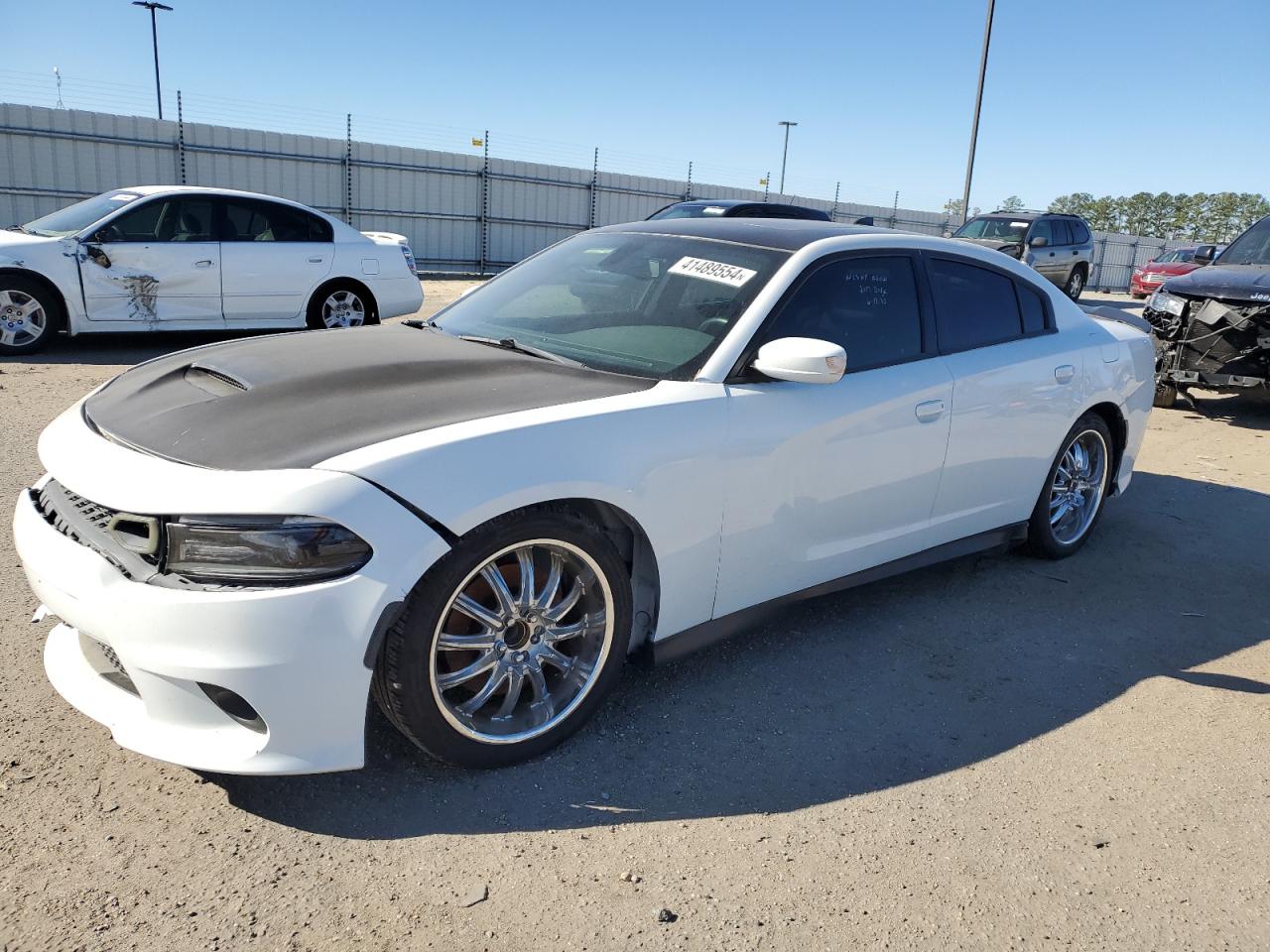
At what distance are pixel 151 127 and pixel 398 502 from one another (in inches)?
786

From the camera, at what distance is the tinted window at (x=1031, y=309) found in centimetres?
454

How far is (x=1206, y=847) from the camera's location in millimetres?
2736

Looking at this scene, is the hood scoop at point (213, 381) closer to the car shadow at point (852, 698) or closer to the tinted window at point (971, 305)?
the car shadow at point (852, 698)

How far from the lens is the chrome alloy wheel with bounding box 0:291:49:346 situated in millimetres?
8727

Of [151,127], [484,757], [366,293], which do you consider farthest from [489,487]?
[151,127]

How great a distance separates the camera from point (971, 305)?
13.9 feet

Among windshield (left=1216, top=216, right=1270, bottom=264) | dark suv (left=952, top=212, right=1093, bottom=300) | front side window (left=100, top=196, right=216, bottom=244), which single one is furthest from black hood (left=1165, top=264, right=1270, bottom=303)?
front side window (left=100, top=196, right=216, bottom=244)

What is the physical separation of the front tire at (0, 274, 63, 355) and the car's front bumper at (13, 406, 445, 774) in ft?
24.4

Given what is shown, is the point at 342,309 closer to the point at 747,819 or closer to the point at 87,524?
the point at 87,524

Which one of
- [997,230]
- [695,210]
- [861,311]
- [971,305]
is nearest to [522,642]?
[861,311]

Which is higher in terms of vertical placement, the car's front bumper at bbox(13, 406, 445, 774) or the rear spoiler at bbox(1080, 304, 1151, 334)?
the rear spoiler at bbox(1080, 304, 1151, 334)

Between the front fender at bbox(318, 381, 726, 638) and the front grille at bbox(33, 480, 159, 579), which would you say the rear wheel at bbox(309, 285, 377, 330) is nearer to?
the front grille at bbox(33, 480, 159, 579)

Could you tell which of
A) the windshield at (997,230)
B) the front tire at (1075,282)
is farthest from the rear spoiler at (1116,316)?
the front tire at (1075,282)

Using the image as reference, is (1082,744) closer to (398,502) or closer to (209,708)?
(398,502)
